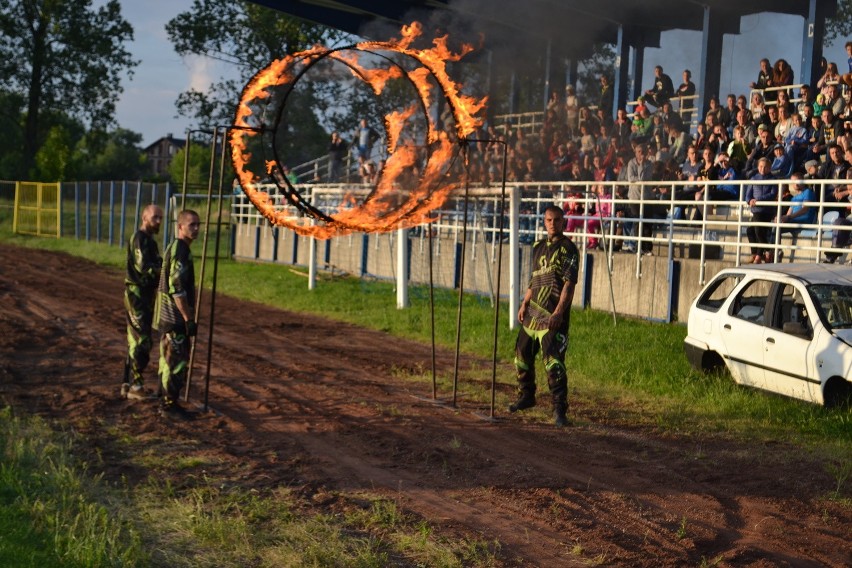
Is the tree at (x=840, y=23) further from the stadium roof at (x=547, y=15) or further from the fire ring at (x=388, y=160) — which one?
the fire ring at (x=388, y=160)

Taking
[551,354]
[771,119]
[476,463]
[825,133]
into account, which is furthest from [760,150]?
[476,463]

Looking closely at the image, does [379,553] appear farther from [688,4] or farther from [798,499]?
[688,4]

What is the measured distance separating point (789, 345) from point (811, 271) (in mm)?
1182

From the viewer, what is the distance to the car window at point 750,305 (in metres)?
11.7

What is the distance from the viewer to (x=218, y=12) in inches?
1842

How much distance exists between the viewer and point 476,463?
8.69 metres

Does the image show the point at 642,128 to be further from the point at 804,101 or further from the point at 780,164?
the point at 780,164

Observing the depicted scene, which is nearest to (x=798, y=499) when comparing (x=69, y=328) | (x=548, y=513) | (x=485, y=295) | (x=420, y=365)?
(x=548, y=513)

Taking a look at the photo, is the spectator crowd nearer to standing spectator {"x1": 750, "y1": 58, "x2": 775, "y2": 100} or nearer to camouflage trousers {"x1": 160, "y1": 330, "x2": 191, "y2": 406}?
standing spectator {"x1": 750, "y1": 58, "x2": 775, "y2": 100}

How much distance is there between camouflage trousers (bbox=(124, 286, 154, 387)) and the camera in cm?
1088

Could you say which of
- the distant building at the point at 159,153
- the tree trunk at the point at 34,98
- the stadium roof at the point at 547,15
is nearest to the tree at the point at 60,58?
the tree trunk at the point at 34,98

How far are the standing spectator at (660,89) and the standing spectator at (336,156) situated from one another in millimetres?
6508

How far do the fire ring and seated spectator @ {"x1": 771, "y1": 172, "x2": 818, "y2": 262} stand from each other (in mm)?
6566

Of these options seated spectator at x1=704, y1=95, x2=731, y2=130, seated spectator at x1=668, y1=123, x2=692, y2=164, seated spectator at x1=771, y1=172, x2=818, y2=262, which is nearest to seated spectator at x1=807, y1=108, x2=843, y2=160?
seated spectator at x1=771, y1=172, x2=818, y2=262
